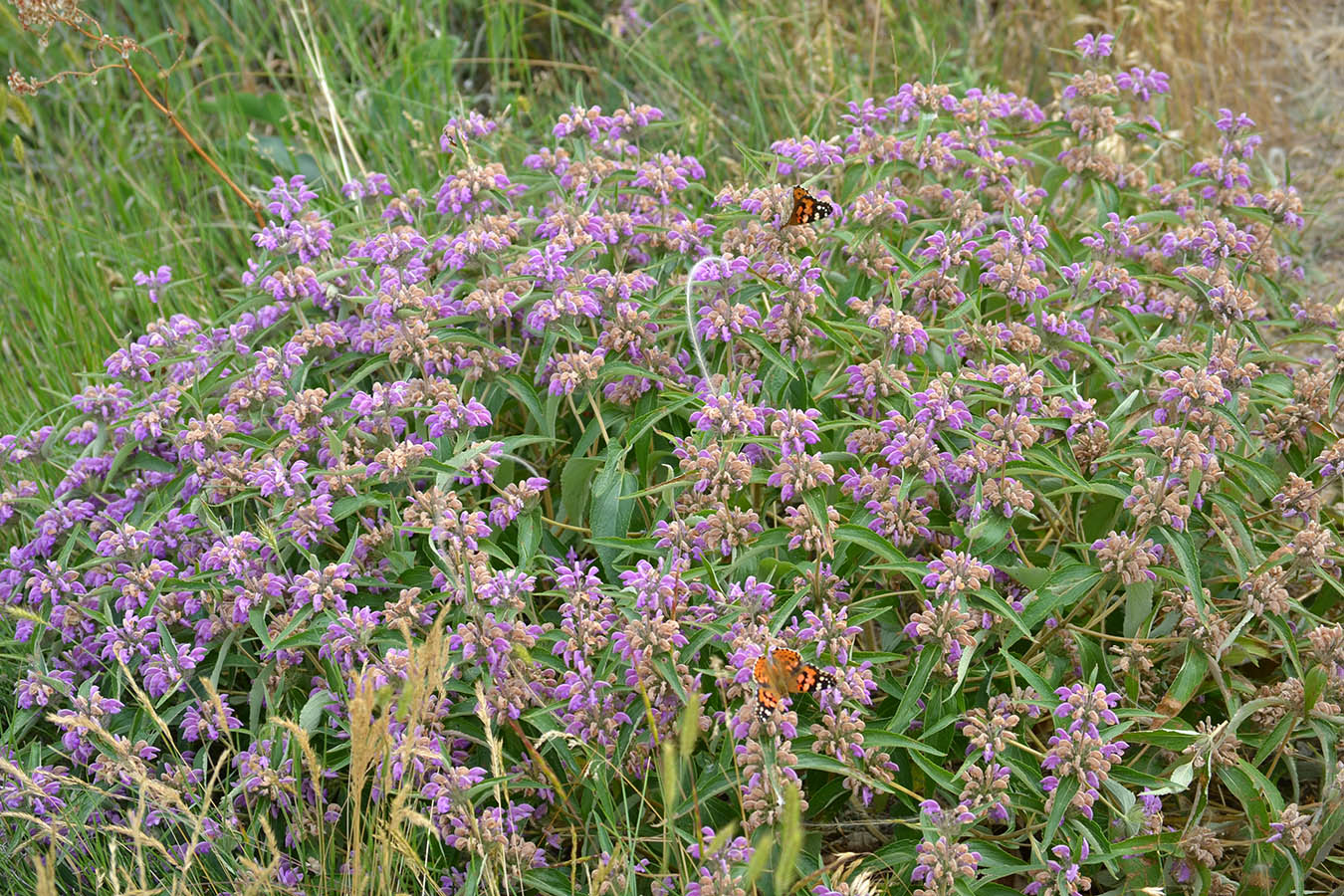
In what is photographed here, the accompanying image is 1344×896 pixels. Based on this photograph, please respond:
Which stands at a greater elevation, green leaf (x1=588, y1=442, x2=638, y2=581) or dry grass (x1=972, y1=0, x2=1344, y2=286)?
green leaf (x1=588, y1=442, x2=638, y2=581)

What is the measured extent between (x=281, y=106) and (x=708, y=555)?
3827mm

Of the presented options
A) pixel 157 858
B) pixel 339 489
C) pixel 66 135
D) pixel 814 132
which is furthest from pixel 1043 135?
pixel 66 135

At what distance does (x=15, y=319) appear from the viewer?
475cm

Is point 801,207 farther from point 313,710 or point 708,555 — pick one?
point 313,710

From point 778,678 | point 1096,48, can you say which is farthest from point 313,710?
point 1096,48

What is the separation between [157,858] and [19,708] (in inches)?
23.2

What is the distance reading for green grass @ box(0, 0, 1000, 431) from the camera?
15.4 ft

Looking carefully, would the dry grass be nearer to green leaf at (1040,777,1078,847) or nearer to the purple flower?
the purple flower

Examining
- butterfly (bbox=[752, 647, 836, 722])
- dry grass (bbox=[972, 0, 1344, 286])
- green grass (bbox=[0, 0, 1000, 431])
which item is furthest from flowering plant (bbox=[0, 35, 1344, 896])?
dry grass (bbox=[972, 0, 1344, 286])

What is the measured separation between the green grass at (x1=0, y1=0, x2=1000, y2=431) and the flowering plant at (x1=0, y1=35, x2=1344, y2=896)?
1207mm

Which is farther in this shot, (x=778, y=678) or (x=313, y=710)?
(x=313, y=710)

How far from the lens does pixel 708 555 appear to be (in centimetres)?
275

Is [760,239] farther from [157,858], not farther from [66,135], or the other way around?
[66,135]

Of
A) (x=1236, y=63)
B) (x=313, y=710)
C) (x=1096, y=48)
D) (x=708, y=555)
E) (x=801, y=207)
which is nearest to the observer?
(x=313, y=710)
